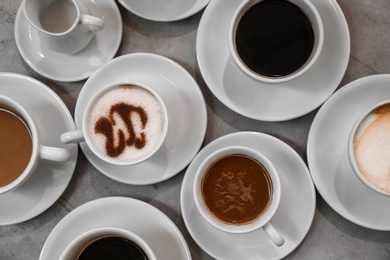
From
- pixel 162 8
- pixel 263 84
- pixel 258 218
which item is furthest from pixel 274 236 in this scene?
pixel 162 8

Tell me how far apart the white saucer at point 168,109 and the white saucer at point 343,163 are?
0.99 feet

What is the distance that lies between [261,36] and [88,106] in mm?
467

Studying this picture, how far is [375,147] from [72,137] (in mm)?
752

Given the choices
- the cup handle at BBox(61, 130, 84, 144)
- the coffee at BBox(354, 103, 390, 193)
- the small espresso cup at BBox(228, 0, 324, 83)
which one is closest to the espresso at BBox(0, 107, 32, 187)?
the cup handle at BBox(61, 130, 84, 144)

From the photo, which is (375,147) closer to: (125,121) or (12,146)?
(125,121)

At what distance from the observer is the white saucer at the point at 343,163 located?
4.56 feet

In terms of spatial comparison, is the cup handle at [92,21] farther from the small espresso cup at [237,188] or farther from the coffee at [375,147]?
the coffee at [375,147]

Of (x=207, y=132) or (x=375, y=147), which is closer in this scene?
(x=375, y=147)

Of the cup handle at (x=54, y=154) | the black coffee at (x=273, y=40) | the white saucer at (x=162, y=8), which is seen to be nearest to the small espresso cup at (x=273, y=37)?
the black coffee at (x=273, y=40)

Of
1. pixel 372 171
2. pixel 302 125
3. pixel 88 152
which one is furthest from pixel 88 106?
pixel 372 171

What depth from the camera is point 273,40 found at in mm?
1360

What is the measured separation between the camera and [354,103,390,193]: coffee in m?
1.35

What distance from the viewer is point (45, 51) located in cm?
146

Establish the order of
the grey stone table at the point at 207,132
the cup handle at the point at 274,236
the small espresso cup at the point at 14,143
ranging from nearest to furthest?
the cup handle at the point at 274,236 → the small espresso cup at the point at 14,143 → the grey stone table at the point at 207,132
